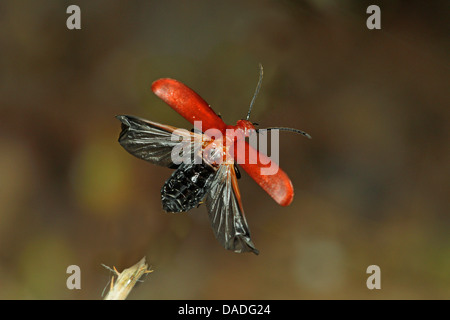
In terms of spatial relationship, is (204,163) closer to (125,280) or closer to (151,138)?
(151,138)

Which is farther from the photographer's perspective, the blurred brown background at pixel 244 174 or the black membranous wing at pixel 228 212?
the blurred brown background at pixel 244 174

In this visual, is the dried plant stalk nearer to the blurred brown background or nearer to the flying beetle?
the blurred brown background

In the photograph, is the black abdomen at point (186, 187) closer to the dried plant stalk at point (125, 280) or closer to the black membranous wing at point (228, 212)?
the black membranous wing at point (228, 212)

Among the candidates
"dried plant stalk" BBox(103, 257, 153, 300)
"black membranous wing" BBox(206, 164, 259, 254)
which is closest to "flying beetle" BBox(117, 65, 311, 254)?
"black membranous wing" BBox(206, 164, 259, 254)

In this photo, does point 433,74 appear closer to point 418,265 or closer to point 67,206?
point 418,265

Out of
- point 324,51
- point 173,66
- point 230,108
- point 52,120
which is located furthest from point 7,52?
point 324,51

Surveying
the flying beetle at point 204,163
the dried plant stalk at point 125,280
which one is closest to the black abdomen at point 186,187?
the flying beetle at point 204,163

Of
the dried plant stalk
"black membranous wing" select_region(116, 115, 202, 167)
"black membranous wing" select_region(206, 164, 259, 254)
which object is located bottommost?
the dried plant stalk

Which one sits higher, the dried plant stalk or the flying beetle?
the flying beetle
